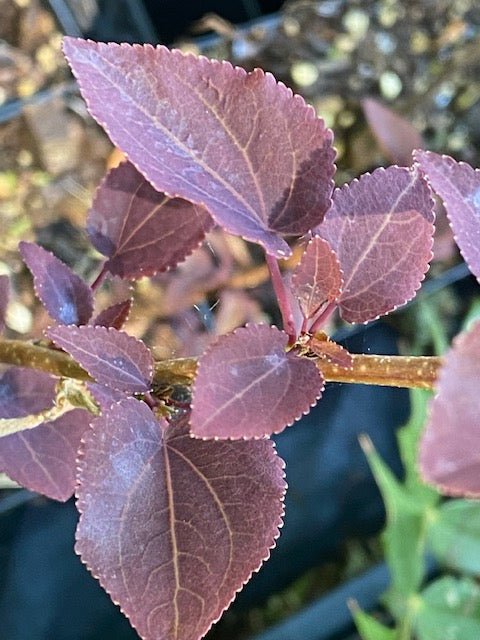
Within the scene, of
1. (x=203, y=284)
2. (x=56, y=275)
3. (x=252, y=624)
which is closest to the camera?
(x=56, y=275)

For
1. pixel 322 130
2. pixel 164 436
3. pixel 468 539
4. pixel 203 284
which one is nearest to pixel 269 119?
pixel 322 130

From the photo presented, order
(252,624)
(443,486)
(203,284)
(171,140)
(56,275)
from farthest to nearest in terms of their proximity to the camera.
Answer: (252,624), (203,284), (56,275), (171,140), (443,486)

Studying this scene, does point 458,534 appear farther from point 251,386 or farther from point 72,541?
point 251,386

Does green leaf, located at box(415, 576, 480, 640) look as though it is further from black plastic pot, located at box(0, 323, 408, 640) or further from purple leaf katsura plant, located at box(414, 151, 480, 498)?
purple leaf katsura plant, located at box(414, 151, 480, 498)

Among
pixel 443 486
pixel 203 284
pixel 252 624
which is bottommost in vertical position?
pixel 252 624

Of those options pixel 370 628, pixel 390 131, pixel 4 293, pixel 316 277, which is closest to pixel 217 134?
pixel 316 277

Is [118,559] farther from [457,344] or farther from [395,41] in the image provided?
[395,41]

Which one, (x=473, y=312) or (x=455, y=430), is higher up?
(x=455, y=430)

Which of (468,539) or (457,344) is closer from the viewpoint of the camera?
(457,344)
